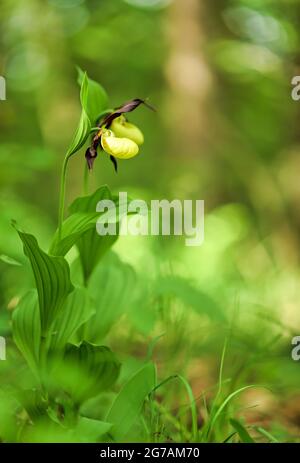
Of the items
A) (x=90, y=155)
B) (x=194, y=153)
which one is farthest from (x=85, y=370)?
(x=194, y=153)

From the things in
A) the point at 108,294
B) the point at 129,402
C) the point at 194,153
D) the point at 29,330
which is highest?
the point at 194,153

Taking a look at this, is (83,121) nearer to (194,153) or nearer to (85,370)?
(85,370)

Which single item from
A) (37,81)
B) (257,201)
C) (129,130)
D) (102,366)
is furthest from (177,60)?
(102,366)

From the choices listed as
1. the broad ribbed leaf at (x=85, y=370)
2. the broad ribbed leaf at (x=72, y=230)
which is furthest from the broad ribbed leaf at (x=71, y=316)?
the broad ribbed leaf at (x=72, y=230)

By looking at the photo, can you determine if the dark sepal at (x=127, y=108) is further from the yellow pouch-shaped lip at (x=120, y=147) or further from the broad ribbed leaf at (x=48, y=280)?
the broad ribbed leaf at (x=48, y=280)

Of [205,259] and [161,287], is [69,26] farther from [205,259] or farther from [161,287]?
[161,287]

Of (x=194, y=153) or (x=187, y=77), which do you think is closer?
(x=187, y=77)
